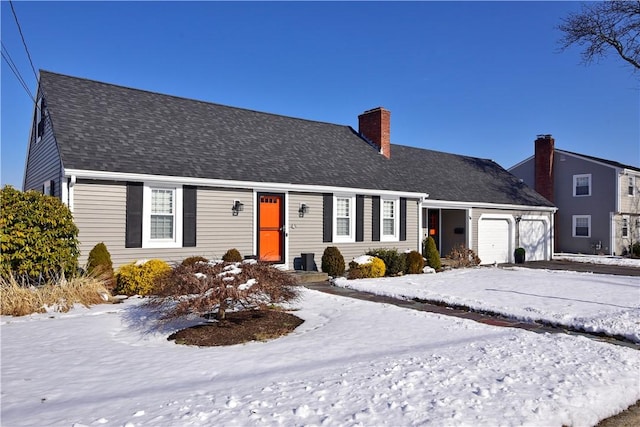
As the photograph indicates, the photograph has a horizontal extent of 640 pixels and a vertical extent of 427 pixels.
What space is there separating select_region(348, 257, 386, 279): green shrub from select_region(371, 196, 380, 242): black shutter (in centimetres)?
201

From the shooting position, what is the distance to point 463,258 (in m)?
18.1

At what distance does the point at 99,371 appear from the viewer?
4.99 meters

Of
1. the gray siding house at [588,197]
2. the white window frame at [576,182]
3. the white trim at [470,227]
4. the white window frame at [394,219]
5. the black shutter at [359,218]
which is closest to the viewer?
the black shutter at [359,218]

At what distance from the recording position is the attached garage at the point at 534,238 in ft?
74.4

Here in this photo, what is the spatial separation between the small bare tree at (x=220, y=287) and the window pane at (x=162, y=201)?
4.87 m

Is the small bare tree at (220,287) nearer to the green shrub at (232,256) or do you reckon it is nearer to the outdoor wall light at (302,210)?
the green shrub at (232,256)

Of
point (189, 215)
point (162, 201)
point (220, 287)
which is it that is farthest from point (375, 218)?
point (220, 287)

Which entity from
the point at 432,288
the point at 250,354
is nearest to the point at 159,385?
the point at 250,354

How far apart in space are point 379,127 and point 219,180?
369 inches

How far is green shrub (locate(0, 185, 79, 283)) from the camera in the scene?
29.3 feet

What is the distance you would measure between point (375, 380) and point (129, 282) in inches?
293

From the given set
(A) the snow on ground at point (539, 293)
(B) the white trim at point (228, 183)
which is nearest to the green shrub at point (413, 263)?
(A) the snow on ground at point (539, 293)

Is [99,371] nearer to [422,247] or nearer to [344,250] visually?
[344,250]

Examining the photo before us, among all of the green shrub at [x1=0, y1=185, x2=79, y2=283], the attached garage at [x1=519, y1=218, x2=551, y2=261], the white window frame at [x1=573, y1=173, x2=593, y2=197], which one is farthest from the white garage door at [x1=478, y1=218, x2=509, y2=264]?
the green shrub at [x1=0, y1=185, x2=79, y2=283]
